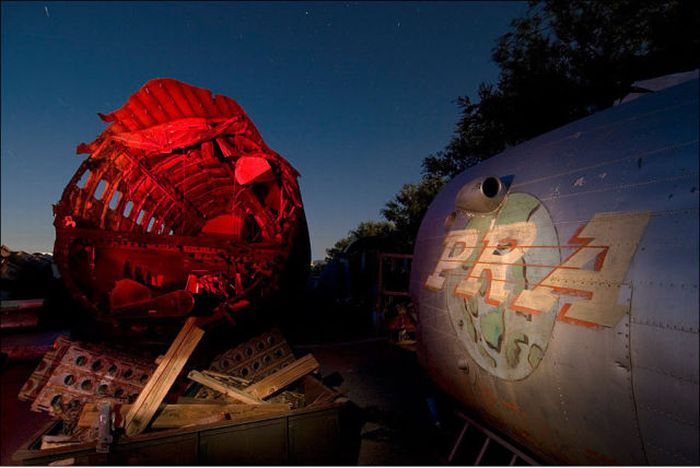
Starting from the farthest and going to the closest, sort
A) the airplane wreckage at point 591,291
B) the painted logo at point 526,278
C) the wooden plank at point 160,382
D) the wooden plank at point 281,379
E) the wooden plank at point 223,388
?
the wooden plank at point 281,379
the wooden plank at point 223,388
the wooden plank at point 160,382
the painted logo at point 526,278
the airplane wreckage at point 591,291

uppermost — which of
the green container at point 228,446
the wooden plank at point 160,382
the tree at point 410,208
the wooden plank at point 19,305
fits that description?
the tree at point 410,208

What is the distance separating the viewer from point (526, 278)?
357 cm

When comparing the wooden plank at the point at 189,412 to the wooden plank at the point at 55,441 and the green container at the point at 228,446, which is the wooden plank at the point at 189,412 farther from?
the green container at the point at 228,446

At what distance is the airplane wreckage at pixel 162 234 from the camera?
359 inches

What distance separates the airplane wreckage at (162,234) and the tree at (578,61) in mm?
11972

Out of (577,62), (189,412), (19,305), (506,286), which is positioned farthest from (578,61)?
(19,305)

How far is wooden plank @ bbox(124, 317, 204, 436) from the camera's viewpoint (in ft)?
15.7

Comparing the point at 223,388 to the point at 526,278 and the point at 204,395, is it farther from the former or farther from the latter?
the point at 526,278

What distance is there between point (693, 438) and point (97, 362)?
807 centimetres

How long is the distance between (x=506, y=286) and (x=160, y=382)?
5512mm

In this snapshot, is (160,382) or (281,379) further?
(281,379)

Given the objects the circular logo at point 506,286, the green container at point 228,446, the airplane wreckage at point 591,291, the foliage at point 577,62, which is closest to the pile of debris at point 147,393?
the green container at point 228,446

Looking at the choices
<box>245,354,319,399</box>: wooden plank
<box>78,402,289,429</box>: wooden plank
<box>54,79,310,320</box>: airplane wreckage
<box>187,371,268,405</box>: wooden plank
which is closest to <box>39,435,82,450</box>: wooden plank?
<box>78,402,289,429</box>: wooden plank

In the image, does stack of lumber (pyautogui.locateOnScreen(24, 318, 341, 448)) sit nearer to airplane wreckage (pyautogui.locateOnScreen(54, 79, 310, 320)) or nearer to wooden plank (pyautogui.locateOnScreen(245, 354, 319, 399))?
wooden plank (pyautogui.locateOnScreen(245, 354, 319, 399))
